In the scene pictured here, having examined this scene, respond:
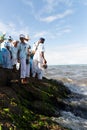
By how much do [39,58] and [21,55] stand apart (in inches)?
62.5

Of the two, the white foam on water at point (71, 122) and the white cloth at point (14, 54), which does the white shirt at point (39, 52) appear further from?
the white foam on water at point (71, 122)

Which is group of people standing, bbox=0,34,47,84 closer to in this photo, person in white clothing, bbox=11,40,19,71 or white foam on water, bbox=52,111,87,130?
person in white clothing, bbox=11,40,19,71

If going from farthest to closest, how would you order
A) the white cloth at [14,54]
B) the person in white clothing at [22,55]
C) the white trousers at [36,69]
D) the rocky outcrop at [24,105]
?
1. the white trousers at [36,69]
2. the white cloth at [14,54]
3. the person in white clothing at [22,55]
4. the rocky outcrop at [24,105]

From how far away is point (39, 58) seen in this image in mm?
13805

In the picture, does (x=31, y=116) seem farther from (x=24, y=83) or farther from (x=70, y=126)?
(x=24, y=83)

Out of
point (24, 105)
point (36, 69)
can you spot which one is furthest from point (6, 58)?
point (24, 105)

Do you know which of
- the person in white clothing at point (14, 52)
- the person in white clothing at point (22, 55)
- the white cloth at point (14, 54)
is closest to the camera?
the person in white clothing at point (22, 55)

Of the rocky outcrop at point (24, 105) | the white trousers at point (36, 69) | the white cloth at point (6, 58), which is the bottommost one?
the rocky outcrop at point (24, 105)

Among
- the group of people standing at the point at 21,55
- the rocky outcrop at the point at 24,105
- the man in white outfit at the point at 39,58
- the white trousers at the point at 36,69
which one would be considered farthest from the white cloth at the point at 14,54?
the white trousers at the point at 36,69

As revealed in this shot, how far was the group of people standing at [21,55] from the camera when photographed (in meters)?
12.4

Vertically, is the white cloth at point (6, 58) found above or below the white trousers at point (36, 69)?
above

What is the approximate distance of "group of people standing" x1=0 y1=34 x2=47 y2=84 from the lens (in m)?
12.4

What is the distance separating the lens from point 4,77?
11977mm

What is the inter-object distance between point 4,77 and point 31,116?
10.5ft
